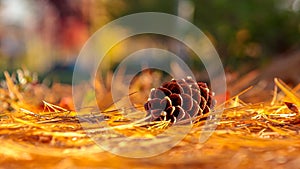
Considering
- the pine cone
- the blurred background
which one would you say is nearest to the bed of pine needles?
the pine cone

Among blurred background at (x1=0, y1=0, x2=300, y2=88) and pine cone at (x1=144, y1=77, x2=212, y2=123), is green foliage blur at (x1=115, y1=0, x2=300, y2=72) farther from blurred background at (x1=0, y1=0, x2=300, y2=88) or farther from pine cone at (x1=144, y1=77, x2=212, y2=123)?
pine cone at (x1=144, y1=77, x2=212, y2=123)

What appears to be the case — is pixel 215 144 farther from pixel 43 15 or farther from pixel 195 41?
pixel 43 15

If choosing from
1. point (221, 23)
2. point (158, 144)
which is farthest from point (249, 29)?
point (158, 144)

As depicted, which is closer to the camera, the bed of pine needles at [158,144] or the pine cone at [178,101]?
the bed of pine needles at [158,144]

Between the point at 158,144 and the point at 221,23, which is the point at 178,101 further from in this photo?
the point at 221,23

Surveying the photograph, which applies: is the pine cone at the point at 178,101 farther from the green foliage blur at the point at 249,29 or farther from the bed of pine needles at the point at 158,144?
the green foliage blur at the point at 249,29

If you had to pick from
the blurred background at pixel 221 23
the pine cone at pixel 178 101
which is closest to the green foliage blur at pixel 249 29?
the blurred background at pixel 221 23

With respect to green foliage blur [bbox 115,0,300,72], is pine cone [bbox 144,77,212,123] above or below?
below
